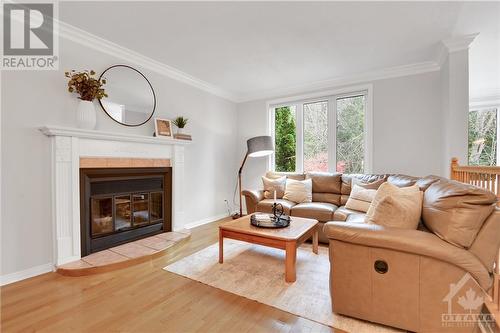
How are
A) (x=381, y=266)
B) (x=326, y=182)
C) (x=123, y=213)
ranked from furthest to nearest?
(x=326, y=182) → (x=123, y=213) → (x=381, y=266)

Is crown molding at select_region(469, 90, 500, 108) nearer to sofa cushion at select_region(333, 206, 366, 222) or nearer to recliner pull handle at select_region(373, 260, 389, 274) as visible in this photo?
sofa cushion at select_region(333, 206, 366, 222)

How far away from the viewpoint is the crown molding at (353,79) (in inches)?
137

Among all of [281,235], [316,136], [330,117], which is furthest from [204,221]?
[330,117]

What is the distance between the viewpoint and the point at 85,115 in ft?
8.50

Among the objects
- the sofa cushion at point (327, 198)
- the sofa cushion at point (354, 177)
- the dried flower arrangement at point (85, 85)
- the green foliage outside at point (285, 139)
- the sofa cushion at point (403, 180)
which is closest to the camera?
the dried flower arrangement at point (85, 85)

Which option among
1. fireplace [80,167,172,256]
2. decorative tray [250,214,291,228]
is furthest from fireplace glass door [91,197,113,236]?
decorative tray [250,214,291,228]

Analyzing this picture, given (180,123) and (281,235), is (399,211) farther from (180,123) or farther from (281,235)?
(180,123)

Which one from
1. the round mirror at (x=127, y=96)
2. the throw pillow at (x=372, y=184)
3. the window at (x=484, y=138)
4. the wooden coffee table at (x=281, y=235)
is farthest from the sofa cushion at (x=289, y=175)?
the window at (x=484, y=138)

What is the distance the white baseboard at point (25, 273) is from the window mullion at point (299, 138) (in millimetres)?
3841

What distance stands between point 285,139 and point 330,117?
0.97 m

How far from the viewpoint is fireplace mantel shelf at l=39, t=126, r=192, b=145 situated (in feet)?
7.62

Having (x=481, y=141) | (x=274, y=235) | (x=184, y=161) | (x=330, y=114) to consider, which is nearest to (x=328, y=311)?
(x=274, y=235)

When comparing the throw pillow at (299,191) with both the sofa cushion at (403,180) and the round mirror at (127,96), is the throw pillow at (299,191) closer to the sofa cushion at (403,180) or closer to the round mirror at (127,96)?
the sofa cushion at (403,180)

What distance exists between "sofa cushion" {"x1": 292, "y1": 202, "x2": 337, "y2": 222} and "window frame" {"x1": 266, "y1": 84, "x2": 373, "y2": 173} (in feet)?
3.74
